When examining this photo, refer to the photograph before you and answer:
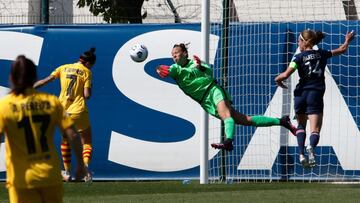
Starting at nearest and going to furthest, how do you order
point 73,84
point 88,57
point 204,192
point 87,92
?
point 204,192
point 87,92
point 88,57
point 73,84

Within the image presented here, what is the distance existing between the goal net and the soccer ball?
4.21ft

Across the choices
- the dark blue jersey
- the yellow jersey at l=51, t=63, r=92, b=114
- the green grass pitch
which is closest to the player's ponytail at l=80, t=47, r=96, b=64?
the yellow jersey at l=51, t=63, r=92, b=114

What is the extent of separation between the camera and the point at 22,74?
7.05m

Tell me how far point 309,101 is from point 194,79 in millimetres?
1748

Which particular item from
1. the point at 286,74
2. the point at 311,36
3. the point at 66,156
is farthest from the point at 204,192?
the point at 66,156

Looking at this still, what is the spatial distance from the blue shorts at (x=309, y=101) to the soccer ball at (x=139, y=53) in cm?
306

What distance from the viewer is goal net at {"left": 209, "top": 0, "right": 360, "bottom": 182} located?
1605cm

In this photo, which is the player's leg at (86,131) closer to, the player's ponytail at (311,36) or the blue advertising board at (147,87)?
the blue advertising board at (147,87)

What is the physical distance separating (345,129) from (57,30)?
535cm

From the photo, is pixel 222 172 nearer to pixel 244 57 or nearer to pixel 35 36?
pixel 244 57

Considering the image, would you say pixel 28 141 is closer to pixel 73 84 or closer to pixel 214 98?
pixel 214 98

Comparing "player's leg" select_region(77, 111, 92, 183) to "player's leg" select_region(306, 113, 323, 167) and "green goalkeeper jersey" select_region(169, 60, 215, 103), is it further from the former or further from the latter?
"player's leg" select_region(306, 113, 323, 167)

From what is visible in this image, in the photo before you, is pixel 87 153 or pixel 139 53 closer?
pixel 87 153

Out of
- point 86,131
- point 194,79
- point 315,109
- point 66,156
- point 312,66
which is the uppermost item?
point 312,66
